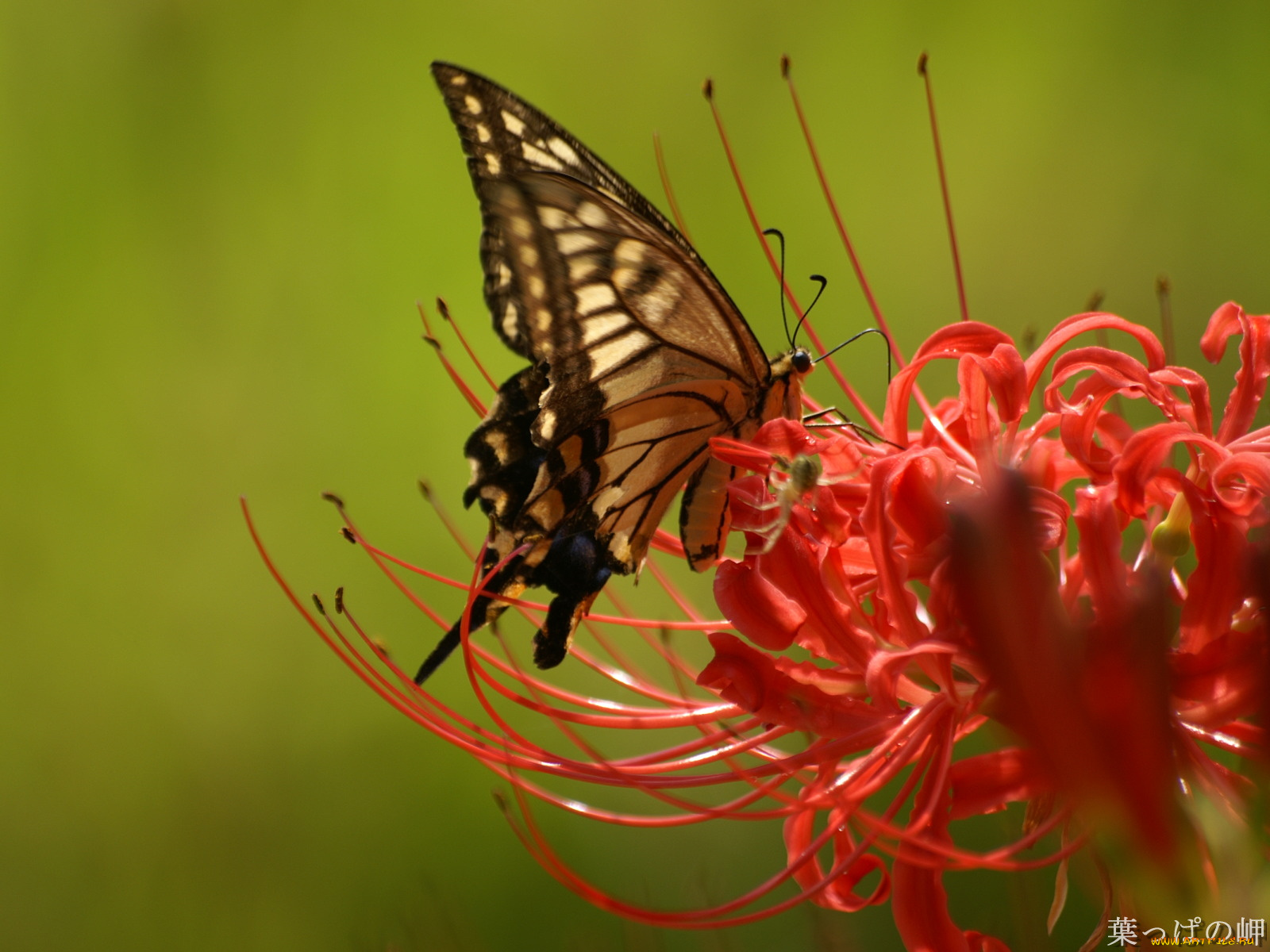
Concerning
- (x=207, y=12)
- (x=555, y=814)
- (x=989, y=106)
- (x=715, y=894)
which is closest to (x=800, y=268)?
(x=989, y=106)

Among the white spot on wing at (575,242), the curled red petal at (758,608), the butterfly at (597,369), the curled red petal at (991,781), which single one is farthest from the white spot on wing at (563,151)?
the curled red petal at (991,781)

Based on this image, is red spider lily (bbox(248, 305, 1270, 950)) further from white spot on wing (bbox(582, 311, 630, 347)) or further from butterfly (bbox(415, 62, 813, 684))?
white spot on wing (bbox(582, 311, 630, 347))

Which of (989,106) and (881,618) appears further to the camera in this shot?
(989,106)

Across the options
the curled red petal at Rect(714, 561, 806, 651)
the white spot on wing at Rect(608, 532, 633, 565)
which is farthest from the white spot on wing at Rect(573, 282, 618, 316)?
the curled red petal at Rect(714, 561, 806, 651)

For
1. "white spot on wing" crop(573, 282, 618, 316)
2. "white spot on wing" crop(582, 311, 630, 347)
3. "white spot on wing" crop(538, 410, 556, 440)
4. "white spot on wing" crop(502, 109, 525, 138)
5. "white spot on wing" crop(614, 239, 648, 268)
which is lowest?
"white spot on wing" crop(538, 410, 556, 440)

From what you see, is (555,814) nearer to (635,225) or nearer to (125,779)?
(125,779)

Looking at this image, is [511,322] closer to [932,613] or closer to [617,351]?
[617,351]

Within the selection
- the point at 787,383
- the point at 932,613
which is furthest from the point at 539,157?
the point at 932,613
